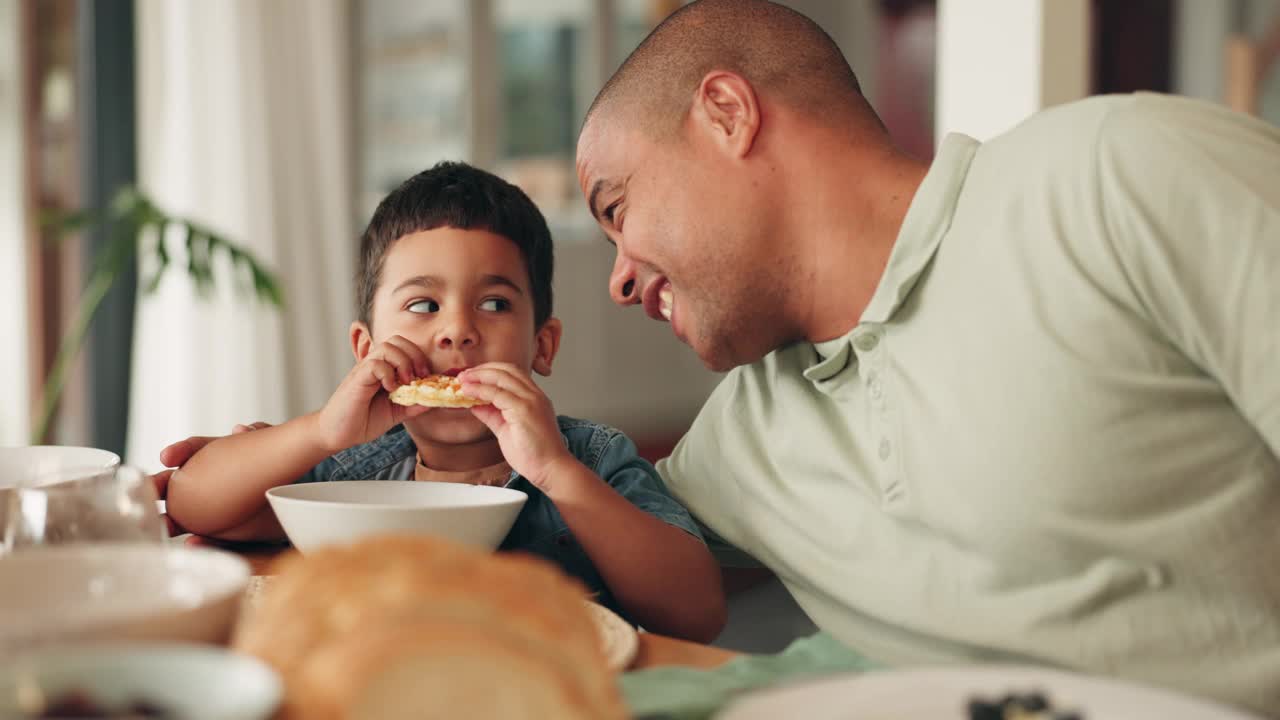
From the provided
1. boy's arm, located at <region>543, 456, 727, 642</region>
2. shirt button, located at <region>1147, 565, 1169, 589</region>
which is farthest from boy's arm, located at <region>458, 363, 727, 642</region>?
shirt button, located at <region>1147, 565, 1169, 589</region>

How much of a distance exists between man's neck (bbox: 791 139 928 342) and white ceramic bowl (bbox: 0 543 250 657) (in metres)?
0.91

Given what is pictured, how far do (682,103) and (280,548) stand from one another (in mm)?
716

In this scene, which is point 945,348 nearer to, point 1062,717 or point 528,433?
point 528,433

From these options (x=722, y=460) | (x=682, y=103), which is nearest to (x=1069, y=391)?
(x=722, y=460)

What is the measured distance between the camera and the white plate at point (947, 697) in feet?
2.14

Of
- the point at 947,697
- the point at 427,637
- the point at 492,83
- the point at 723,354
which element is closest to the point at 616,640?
the point at 947,697

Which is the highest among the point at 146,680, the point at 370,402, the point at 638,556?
the point at 146,680

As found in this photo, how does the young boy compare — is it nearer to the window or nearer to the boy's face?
the boy's face

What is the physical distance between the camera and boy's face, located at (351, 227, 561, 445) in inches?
59.9

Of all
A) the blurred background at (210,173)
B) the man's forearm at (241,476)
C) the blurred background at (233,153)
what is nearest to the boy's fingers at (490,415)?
A: the man's forearm at (241,476)

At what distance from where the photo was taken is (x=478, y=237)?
5.19 ft

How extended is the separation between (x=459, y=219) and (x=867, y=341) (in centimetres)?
60

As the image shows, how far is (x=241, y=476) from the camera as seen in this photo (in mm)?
1417

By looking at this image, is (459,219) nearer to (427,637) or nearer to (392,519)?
(392,519)
